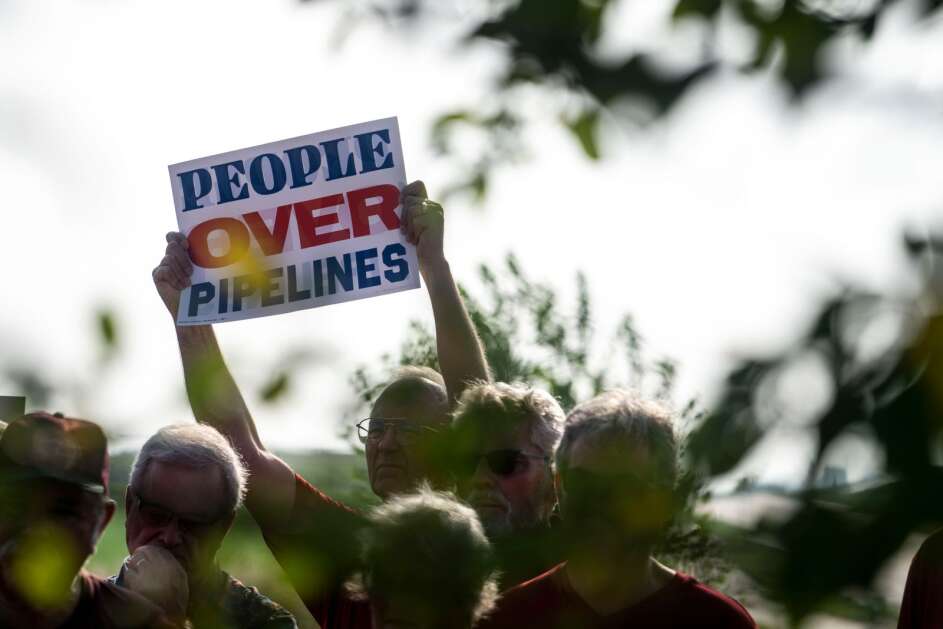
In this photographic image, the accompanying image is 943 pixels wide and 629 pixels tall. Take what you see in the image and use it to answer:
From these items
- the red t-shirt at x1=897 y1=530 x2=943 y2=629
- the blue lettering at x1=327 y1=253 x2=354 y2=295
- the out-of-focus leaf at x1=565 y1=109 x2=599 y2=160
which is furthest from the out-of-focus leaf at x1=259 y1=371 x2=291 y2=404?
the blue lettering at x1=327 y1=253 x2=354 y2=295

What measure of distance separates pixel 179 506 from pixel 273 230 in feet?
3.63

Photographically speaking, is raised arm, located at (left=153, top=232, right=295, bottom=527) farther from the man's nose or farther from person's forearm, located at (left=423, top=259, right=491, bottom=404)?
person's forearm, located at (left=423, top=259, right=491, bottom=404)

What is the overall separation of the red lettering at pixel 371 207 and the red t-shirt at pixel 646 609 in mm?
1418

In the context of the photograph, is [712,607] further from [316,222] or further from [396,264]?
[316,222]

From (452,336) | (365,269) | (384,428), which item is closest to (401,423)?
(384,428)

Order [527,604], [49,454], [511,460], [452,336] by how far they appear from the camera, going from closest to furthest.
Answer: [49,454]
[527,604]
[511,460]
[452,336]

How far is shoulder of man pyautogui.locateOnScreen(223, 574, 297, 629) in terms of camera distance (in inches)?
131

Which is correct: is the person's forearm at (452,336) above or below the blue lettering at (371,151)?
below

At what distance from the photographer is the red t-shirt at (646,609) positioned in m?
2.62

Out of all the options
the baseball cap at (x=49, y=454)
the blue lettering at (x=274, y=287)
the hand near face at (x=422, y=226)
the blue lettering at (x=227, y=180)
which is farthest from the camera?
the blue lettering at (x=227, y=180)

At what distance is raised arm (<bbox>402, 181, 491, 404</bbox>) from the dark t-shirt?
133cm

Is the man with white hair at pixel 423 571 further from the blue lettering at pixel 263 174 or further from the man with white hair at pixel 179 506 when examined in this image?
the blue lettering at pixel 263 174

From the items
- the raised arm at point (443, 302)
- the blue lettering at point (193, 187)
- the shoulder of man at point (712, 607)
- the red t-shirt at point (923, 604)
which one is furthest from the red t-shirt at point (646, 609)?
the blue lettering at point (193, 187)

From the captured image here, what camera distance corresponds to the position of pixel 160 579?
289 cm
